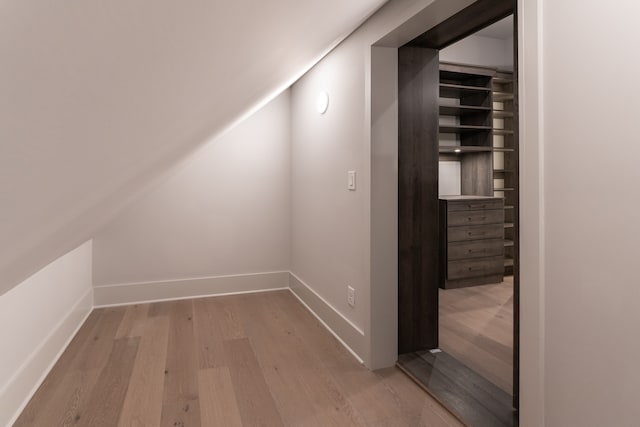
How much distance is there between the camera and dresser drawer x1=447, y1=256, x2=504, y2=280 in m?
3.98

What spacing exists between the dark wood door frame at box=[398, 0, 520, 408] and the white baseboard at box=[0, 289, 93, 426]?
1.93 m

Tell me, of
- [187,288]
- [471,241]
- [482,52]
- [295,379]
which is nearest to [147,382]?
[295,379]

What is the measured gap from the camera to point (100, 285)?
3.38m

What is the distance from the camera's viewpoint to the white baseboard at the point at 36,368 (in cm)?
170

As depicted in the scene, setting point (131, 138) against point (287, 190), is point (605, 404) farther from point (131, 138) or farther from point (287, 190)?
point (287, 190)

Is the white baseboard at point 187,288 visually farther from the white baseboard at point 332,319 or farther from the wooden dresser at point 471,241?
the wooden dresser at point 471,241

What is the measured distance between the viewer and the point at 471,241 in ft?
13.3

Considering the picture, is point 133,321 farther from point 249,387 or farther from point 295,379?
point 295,379

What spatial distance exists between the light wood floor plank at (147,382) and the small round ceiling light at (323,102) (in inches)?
78.6

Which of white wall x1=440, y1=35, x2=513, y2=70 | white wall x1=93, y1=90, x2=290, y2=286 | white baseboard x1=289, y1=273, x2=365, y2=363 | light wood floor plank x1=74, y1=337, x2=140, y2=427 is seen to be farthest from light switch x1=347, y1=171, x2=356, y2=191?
white wall x1=440, y1=35, x2=513, y2=70

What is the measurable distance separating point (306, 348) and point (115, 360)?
1.16m

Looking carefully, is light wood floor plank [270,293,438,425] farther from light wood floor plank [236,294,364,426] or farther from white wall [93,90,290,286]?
white wall [93,90,290,286]

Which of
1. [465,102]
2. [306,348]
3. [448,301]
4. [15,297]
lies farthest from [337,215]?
[465,102]

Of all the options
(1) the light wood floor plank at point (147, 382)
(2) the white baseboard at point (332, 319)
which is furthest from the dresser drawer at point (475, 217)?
(1) the light wood floor plank at point (147, 382)
